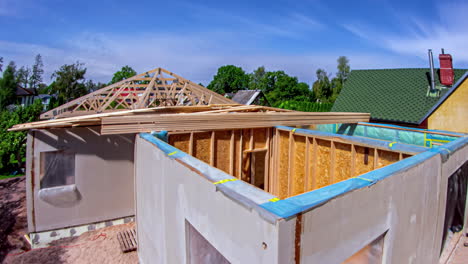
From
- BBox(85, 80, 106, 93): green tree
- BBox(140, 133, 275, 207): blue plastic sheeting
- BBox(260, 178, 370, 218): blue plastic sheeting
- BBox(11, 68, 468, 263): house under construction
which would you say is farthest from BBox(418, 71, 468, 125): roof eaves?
BBox(85, 80, 106, 93): green tree

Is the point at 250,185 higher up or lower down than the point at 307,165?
higher up

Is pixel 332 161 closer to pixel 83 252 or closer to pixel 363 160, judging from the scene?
pixel 363 160

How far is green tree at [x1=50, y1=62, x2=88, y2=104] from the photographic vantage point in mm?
36594

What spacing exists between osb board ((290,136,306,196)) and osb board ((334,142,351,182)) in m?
0.96

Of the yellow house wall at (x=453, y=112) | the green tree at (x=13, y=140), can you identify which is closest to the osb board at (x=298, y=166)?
the yellow house wall at (x=453, y=112)

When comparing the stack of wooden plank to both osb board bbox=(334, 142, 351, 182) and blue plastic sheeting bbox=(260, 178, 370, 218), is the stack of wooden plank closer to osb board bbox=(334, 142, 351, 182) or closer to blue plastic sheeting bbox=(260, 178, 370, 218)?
osb board bbox=(334, 142, 351, 182)

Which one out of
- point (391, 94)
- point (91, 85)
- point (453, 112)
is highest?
point (91, 85)

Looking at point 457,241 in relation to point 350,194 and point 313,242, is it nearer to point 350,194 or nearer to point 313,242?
point 350,194

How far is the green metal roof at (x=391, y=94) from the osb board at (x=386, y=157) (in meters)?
10.2

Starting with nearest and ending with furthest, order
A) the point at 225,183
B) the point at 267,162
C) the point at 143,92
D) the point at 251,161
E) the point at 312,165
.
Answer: the point at 225,183 → the point at 312,165 → the point at 251,161 → the point at 267,162 → the point at 143,92

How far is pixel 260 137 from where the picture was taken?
7.21 m

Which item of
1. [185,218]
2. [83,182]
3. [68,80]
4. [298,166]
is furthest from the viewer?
[68,80]

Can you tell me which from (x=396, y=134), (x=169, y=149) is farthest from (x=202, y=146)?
(x=396, y=134)

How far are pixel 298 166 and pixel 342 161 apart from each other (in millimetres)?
1289
